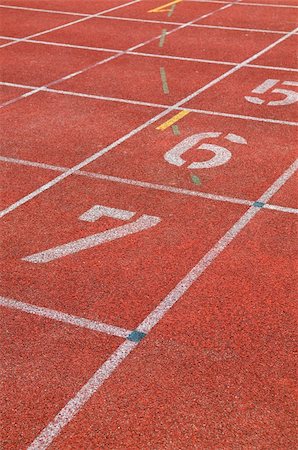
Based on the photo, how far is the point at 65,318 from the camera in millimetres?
6430

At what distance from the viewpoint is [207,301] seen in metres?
6.64

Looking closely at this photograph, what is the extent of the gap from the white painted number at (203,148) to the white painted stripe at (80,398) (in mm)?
3847

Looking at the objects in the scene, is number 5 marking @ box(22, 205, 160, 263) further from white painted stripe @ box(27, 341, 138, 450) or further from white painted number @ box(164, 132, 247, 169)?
white painted stripe @ box(27, 341, 138, 450)

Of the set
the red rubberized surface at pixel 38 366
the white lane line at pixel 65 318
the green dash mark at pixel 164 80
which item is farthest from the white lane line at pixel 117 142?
the red rubberized surface at pixel 38 366

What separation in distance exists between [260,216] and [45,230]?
2312 millimetres

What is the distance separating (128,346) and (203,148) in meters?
4.41

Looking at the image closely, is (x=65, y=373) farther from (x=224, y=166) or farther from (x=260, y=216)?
(x=224, y=166)

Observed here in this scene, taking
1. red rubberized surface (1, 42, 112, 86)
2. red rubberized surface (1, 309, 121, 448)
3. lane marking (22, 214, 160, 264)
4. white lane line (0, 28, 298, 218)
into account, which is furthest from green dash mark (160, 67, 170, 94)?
red rubberized surface (1, 309, 121, 448)

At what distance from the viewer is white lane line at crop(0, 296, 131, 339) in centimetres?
624

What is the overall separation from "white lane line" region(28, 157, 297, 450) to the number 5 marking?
0.86 meters

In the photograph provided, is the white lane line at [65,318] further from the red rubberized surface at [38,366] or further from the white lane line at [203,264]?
the white lane line at [203,264]

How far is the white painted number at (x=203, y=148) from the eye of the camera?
946 cm

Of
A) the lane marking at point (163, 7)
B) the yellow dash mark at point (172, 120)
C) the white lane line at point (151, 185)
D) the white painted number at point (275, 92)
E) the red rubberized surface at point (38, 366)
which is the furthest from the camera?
the lane marking at point (163, 7)

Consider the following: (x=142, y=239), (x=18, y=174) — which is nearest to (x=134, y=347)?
(x=142, y=239)
